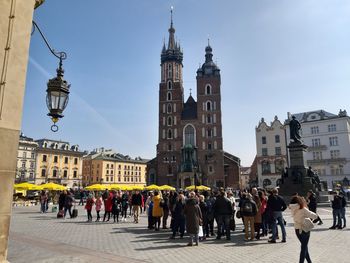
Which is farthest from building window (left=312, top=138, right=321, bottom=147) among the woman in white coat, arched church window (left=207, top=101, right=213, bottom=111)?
the woman in white coat

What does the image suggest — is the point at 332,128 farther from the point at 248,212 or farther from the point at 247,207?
the point at 248,212

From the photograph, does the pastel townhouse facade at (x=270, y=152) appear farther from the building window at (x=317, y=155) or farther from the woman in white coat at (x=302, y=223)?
the woman in white coat at (x=302, y=223)

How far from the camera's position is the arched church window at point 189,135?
65750 mm

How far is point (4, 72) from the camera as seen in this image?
3984 mm

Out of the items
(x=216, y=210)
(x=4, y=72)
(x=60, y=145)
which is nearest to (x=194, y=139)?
(x=60, y=145)

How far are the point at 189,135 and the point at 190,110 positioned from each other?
770cm

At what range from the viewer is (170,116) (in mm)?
68375

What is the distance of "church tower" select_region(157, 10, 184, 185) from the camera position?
65.0m

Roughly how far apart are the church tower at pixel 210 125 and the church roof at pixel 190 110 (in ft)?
10.1

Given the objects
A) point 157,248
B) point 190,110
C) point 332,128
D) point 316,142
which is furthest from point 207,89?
point 157,248

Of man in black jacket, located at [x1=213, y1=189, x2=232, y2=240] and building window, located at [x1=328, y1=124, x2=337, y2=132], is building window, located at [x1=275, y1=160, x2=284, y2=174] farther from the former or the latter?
man in black jacket, located at [x1=213, y1=189, x2=232, y2=240]

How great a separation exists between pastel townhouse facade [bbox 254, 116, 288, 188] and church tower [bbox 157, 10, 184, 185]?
1808 cm

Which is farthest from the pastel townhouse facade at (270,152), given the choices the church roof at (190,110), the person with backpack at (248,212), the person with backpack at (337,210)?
the person with backpack at (248,212)

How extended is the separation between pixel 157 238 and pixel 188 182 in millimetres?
49763
